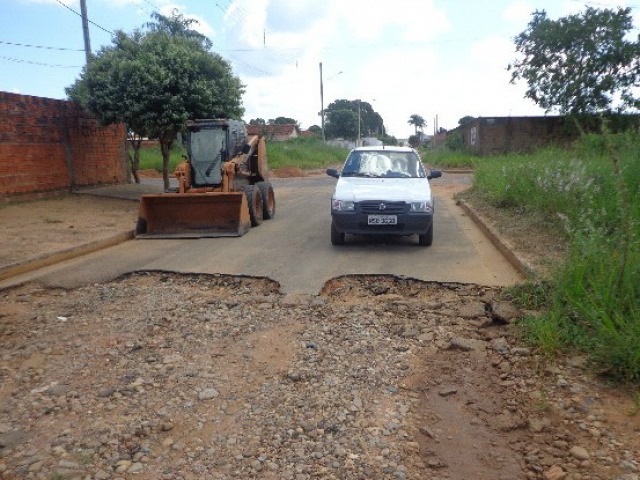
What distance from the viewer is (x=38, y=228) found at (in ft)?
35.7

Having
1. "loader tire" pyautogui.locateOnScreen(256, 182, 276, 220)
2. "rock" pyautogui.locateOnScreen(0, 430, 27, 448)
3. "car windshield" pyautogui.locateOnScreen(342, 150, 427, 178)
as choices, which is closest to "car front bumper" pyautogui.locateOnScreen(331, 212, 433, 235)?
"car windshield" pyautogui.locateOnScreen(342, 150, 427, 178)

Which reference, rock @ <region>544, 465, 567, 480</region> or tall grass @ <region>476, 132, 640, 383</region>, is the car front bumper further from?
rock @ <region>544, 465, 567, 480</region>

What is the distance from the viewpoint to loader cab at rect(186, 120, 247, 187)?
11.1 metres

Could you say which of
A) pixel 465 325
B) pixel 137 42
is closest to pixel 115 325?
pixel 465 325

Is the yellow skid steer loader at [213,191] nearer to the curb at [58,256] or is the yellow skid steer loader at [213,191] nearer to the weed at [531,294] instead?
the curb at [58,256]

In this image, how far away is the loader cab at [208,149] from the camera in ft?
36.3

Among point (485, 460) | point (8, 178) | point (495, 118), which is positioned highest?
point (495, 118)

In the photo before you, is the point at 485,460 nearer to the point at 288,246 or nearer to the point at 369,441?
the point at 369,441

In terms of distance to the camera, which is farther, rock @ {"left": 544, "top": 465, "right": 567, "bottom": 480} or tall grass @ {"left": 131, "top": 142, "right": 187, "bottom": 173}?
tall grass @ {"left": 131, "top": 142, "right": 187, "bottom": 173}

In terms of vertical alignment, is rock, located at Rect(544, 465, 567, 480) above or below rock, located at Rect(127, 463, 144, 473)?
below

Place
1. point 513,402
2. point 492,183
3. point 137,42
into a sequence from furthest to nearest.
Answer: point 137,42
point 492,183
point 513,402

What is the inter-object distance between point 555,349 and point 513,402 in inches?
31.4

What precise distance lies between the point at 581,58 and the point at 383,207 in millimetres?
22784

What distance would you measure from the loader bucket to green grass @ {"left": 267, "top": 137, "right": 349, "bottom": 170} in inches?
924
